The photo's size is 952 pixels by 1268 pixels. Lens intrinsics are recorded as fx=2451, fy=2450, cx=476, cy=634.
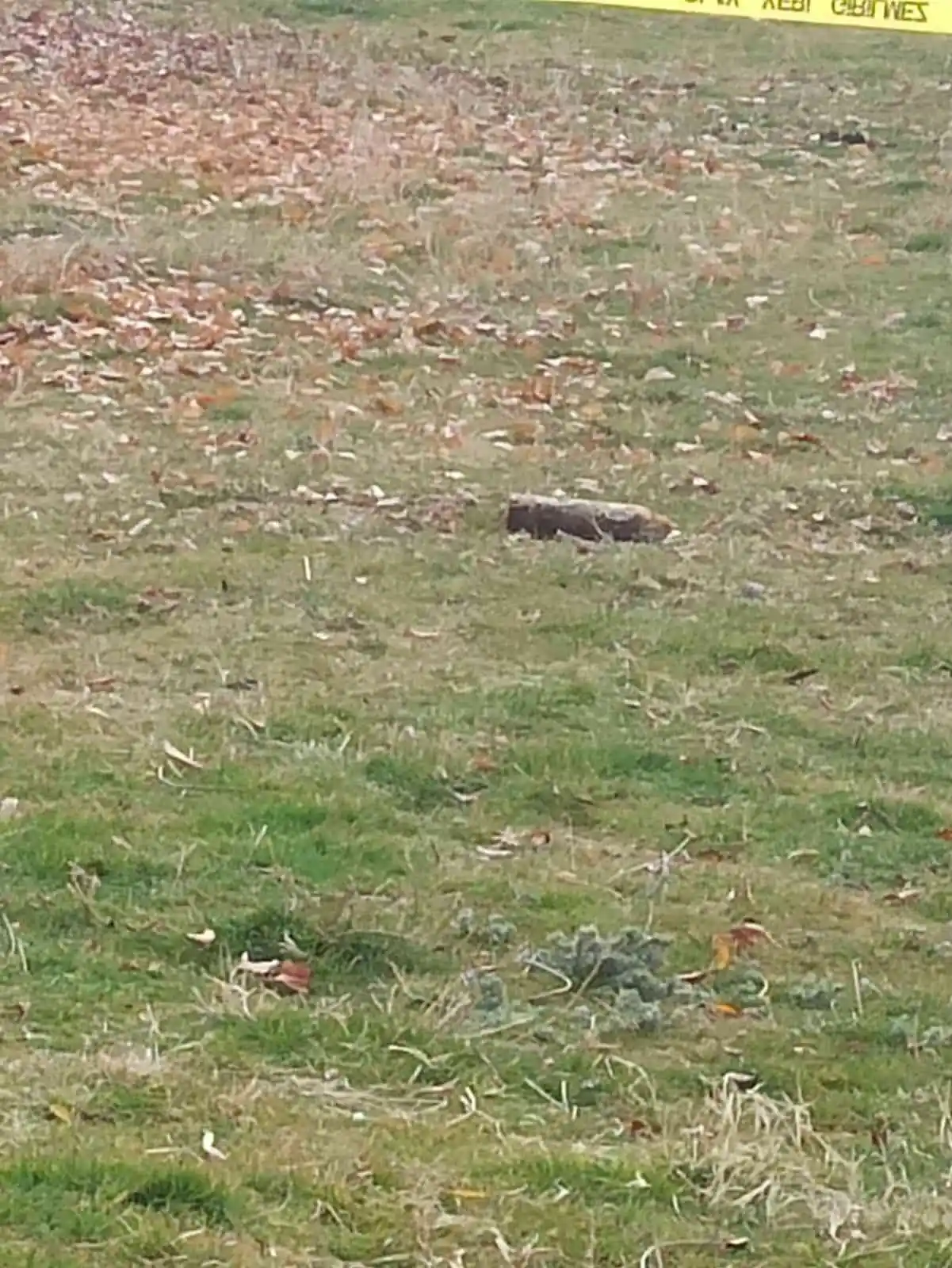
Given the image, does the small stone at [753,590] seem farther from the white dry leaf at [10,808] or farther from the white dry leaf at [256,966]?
the white dry leaf at [256,966]


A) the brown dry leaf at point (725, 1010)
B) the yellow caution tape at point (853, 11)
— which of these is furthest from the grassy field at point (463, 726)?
the yellow caution tape at point (853, 11)

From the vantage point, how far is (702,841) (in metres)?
5.41

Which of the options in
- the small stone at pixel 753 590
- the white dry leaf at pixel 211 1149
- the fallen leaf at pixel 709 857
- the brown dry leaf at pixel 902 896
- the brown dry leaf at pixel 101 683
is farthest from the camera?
the small stone at pixel 753 590

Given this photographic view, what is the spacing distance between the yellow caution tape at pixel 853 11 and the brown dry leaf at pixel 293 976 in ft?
29.5

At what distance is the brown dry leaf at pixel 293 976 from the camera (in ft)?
14.8

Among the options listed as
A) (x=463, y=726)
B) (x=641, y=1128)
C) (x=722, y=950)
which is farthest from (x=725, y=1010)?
(x=463, y=726)

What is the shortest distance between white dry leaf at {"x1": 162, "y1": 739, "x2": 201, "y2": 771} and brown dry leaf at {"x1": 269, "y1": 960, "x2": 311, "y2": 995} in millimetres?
1054

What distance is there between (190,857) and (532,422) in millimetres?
4435

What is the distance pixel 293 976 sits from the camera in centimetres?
456

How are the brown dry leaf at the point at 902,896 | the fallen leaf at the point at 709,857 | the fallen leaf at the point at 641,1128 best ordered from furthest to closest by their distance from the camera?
the fallen leaf at the point at 709,857 < the brown dry leaf at the point at 902,896 < the fallen leaf at the point at 641,1128

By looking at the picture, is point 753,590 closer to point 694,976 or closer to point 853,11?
point 694,976

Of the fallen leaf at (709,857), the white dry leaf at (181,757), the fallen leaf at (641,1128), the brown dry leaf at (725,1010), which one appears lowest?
the white dry leaf at (181,757)

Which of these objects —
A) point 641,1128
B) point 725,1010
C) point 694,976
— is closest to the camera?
point 641,1128

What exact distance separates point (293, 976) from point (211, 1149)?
2.52ft
